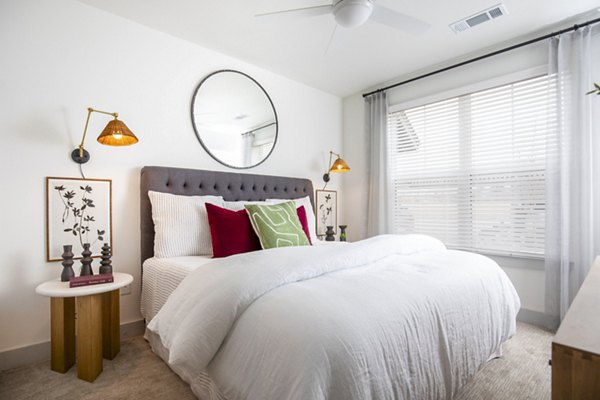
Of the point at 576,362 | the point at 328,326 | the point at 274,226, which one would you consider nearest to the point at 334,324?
the point at 328,326

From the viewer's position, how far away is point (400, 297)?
48.8 inches

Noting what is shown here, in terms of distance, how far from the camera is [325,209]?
4.02m

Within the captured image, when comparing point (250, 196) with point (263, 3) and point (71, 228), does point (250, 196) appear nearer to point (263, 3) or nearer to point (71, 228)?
Result: point (71, 228)

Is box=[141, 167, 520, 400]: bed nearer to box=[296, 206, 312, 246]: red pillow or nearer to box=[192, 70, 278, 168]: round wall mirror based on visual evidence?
box=[296, 206, 312, 246]: red pillow

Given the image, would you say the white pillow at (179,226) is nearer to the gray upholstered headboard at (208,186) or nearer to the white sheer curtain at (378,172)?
the gray upholstered headboard at (208,186)

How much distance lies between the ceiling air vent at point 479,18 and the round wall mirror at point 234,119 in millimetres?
1965

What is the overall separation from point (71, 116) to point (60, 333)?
1.51 metres

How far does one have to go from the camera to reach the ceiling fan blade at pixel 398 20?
1.89 m

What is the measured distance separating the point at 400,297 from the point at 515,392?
111 centimetres

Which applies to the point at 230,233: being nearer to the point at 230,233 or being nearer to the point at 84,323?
the point at 230,233

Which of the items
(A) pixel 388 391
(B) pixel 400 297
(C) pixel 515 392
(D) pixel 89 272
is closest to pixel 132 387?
(D) pixel 89 272

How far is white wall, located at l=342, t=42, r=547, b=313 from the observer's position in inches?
106

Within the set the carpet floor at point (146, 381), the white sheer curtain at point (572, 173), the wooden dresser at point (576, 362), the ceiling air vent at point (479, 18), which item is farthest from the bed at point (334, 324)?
the ceiling air vent at point (479, 18)

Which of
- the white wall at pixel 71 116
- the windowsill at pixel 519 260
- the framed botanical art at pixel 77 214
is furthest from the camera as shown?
the windowsill at pixel 519 260
